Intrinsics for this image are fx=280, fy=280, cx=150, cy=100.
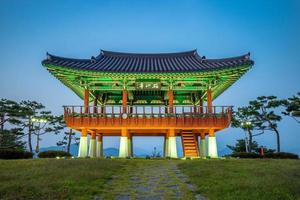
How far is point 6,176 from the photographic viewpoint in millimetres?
11648

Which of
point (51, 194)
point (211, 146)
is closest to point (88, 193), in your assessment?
point (51, 194)

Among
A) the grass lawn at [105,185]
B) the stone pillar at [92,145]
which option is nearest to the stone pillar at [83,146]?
the stone pillar at [92,145]

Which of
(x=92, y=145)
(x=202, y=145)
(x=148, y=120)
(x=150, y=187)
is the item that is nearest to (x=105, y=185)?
(x=150, y=187)

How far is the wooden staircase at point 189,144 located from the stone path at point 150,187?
11.1m

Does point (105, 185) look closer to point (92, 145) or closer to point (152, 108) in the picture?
point (152, 108)

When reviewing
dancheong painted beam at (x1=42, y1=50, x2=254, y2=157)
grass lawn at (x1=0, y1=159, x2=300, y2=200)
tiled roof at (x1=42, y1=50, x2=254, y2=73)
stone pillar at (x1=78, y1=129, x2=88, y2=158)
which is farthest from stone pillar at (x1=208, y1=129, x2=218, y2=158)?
grass lawn at (x1=0, y1=159, x2=300, y2=200)

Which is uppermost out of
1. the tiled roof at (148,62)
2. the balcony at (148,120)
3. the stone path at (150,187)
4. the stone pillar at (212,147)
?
the tiled roof at (148,62)

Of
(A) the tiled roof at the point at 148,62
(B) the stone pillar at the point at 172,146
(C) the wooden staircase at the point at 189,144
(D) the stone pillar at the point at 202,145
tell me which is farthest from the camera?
(D) the stone pillar at the point at 202,145

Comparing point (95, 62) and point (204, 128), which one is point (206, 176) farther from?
point (95, 62)

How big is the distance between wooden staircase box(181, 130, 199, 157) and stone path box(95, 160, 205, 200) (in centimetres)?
1111

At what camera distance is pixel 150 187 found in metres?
10.2

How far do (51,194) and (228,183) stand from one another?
19.9 feet

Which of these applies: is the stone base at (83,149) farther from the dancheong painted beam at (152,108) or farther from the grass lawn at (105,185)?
the grass lawn at (105,185)

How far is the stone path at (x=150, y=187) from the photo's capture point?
29.3ft
